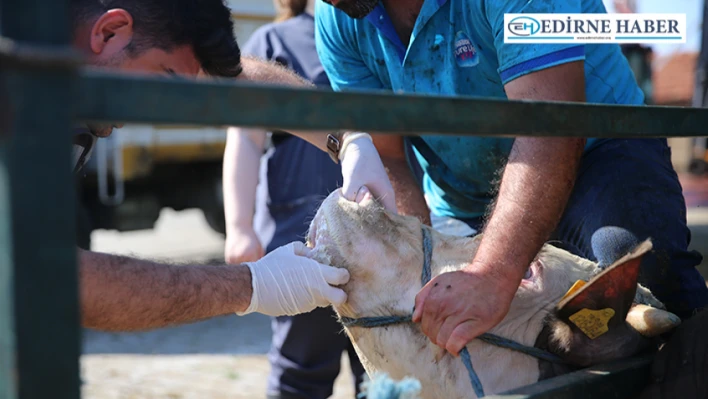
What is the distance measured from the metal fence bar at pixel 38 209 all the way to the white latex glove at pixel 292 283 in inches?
34.0

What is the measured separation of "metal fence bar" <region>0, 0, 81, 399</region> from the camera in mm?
817

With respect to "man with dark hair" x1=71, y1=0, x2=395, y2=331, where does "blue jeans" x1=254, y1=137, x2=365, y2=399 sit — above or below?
below

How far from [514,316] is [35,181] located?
1.20 metres

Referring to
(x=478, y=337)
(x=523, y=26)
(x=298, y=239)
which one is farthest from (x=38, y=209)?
(x=298, y=239)

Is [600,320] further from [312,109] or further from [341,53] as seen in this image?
[341,53]

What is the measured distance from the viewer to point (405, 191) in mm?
2572

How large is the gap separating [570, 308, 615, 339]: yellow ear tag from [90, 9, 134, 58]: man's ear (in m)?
1.36

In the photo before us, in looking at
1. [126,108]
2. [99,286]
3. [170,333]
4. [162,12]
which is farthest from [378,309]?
[170,333]

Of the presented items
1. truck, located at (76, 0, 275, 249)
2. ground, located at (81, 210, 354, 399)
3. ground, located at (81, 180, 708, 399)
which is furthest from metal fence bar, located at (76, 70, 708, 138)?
truck, located at (76, 0, 275, 249)

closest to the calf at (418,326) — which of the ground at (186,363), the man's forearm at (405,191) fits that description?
the man's forearm at (405,191)

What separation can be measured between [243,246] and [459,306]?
1.79 m

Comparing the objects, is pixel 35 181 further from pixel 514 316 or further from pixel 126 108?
pixel 514 316

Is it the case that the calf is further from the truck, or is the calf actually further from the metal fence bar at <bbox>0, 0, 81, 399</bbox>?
the truck

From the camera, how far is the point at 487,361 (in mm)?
1683
